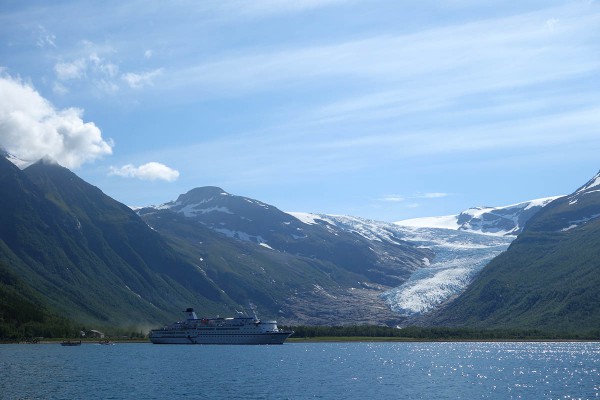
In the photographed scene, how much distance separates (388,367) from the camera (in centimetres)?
16400

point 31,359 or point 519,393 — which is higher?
point 31,359

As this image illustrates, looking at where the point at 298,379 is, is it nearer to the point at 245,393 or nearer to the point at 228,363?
the point at 245,393

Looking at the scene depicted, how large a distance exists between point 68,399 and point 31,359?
82482mm

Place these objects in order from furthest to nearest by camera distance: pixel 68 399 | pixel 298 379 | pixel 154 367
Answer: pixel 154 367
pixel 298 379
pixel 68 399

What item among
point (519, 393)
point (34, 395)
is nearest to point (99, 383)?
point (34, 395)

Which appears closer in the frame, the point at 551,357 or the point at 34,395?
the point at 34,395

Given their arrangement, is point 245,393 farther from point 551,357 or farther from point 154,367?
point 551,357

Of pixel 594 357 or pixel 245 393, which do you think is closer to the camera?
pixel 245 393

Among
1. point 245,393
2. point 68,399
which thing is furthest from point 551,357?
point 68,399

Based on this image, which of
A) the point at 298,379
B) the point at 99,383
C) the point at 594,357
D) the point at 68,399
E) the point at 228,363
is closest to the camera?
the point at 68,399

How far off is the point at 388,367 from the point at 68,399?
79.5 metres

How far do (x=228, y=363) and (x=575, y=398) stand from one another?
88.6 m

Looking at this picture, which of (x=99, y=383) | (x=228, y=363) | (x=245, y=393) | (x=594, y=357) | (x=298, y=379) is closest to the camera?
(x=245, y=393)

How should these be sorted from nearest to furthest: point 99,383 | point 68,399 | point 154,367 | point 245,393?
1. point 68,399
2. point 245,393
3. point 99,383
4. point 154,367
